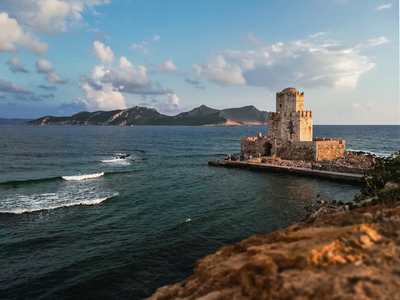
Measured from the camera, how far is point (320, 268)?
4.76 m

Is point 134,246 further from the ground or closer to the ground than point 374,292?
closer to the ground

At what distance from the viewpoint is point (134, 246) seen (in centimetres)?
1523

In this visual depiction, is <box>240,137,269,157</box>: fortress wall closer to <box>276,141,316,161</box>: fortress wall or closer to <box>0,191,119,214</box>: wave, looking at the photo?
<box>276,141,316,161</box>: fortress wall

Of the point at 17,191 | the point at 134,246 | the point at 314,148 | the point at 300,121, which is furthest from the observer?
the point at 300,121

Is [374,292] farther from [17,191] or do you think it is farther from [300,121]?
[300,121]

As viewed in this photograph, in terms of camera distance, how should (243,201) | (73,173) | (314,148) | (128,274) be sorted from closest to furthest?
(128,274)
(243,201)
(73,173)
(314,148)

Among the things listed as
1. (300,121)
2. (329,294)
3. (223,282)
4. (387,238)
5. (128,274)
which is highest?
(300,121)

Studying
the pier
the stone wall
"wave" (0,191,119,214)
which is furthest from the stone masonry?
"wave" (0,191,119,214)

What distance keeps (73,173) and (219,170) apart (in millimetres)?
20915

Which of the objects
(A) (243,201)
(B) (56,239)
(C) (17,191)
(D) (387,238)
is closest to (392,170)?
(A) (243,201)

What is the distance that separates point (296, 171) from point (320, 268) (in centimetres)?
3158

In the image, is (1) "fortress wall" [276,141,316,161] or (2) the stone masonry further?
(2) the stone masonry

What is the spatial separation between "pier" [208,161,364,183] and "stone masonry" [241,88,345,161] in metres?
4.90

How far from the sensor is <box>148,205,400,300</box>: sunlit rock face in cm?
422
